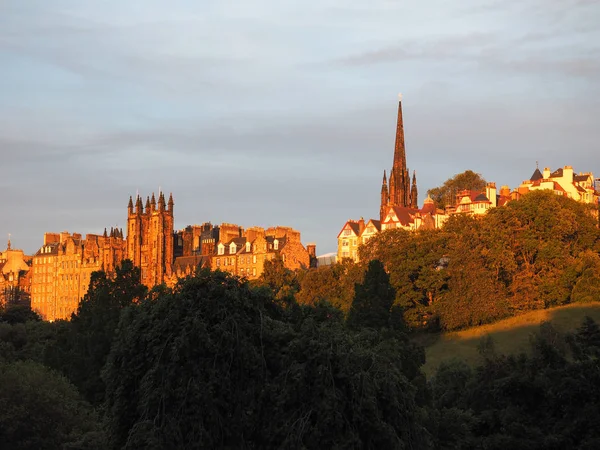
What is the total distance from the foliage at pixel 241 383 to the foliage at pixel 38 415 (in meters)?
14.6

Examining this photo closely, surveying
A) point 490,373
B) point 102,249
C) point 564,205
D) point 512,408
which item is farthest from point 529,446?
point 102,249

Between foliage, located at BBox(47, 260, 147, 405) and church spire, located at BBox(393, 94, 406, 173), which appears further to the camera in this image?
church spire, located at BBox(393, 94, 406, 173)

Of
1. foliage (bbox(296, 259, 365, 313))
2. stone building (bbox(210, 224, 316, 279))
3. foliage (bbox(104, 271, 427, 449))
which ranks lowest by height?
foliage (bbox(104, 271, 427, 449))

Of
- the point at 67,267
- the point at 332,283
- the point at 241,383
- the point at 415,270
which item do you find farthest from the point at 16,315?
the point at 241,383

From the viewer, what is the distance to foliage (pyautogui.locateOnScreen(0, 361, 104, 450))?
161 feet

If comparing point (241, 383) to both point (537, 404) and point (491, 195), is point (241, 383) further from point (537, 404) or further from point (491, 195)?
point (491, 195)

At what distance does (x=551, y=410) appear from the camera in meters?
46.5

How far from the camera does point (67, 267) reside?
180375 millimetres

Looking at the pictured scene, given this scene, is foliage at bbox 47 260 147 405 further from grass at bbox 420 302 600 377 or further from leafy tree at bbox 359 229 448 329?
leafy tree at bbox 359 229 448 329

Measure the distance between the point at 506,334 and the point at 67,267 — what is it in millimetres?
110144

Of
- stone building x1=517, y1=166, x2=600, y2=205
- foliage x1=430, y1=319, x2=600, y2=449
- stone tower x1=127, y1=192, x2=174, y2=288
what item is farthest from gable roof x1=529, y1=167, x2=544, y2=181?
foliage x1=430, y1=319, x2=600, y2=449

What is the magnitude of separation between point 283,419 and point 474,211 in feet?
313

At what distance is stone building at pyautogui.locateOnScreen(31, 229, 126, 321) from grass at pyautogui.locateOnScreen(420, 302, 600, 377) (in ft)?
298

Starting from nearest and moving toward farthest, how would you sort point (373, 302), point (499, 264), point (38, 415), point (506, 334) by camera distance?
point (38, 415) → point (373, 302) → point (506, 334) → point (499, 264)
